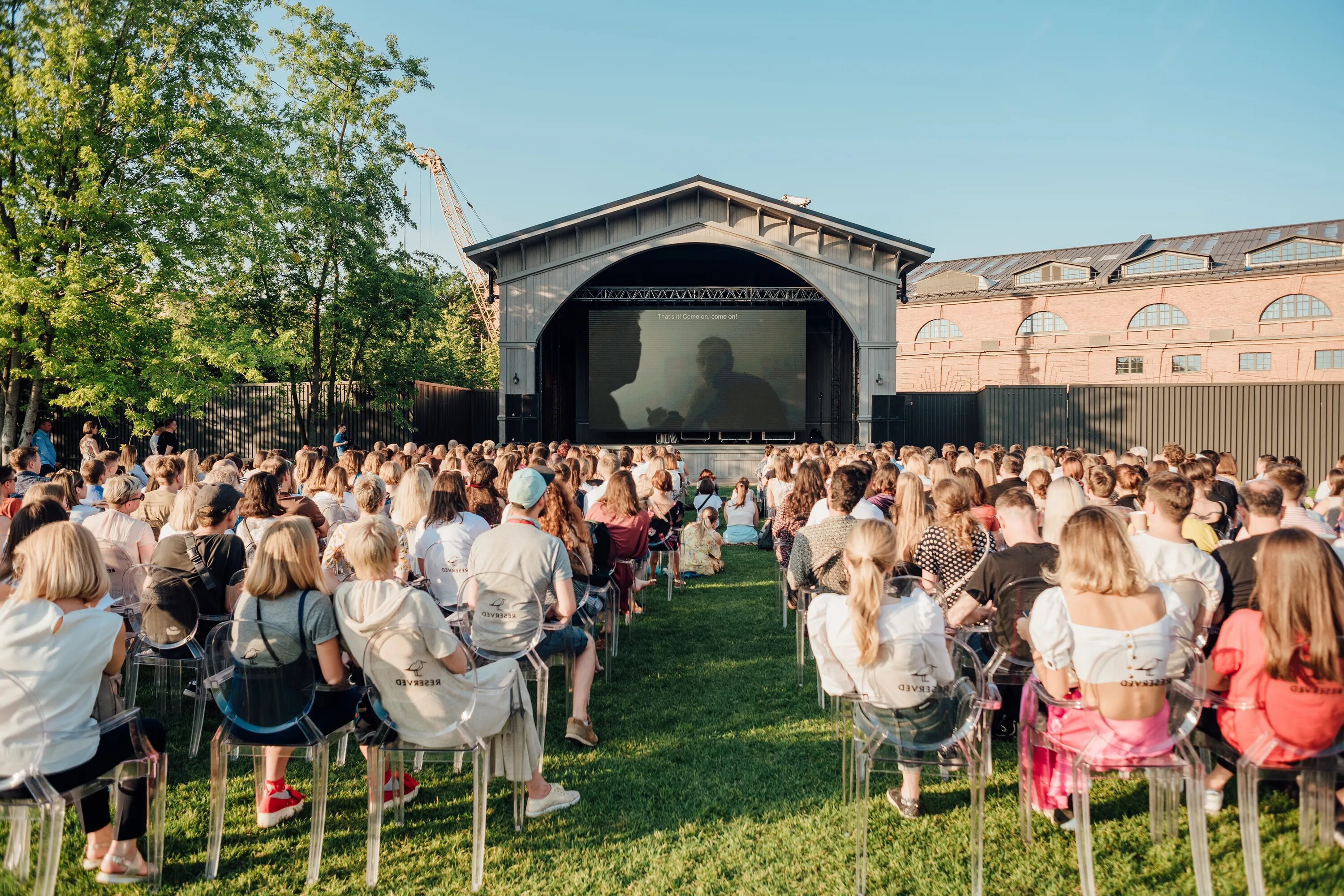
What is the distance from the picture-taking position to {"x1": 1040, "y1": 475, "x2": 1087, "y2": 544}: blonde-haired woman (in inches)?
158

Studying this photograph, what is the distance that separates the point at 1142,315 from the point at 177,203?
34538mm

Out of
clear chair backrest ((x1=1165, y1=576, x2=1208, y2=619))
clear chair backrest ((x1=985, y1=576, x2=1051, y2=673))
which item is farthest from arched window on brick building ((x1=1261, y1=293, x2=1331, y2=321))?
clear chair backrest ((x1=985, y1=576, x2=1051, y2=673))

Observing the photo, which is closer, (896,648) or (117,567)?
(896,648)

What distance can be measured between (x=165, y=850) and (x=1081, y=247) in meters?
43.2

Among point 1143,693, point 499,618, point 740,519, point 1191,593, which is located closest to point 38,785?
point 499,618

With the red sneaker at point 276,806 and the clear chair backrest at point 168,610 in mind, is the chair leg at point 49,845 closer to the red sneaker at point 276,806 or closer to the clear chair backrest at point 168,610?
the red sneaker at point 276,806

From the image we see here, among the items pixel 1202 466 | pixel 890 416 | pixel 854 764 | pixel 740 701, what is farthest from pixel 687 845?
pixel 890 416

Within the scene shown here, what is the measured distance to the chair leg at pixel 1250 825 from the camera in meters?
2.71

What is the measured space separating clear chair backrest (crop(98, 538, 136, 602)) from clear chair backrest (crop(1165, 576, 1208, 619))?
5551 mm

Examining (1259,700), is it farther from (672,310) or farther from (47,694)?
(672,310)

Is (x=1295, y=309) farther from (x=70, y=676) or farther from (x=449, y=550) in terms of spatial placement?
(x=70, y=676)

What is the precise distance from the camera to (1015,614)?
3.49 m

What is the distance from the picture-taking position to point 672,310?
1856 cm

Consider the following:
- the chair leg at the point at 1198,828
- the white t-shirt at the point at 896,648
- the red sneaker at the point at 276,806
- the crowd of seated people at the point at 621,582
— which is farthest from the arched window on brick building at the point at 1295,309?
the red sneaker at the point at 276,806
